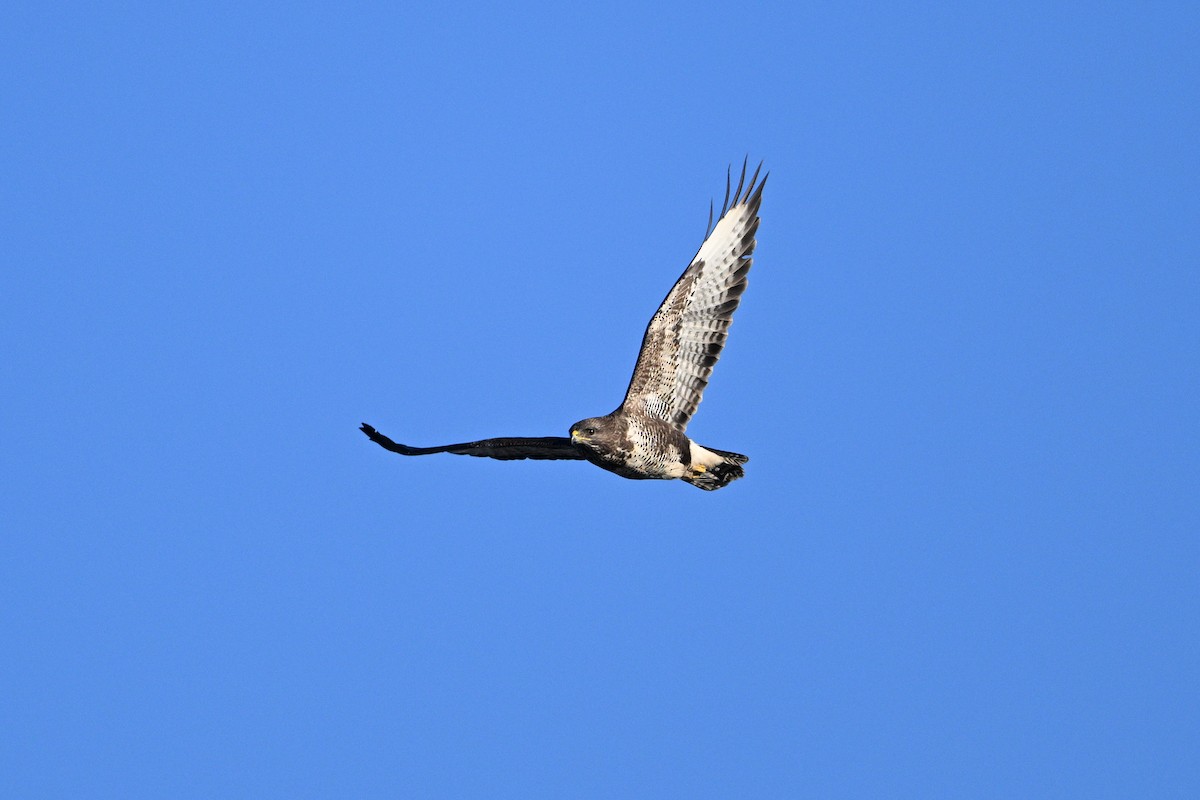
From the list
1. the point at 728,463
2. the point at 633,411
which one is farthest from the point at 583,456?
the point at 728,463

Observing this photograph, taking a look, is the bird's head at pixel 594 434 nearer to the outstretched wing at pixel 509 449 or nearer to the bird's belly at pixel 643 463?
the bird's belly at pixel 643 463

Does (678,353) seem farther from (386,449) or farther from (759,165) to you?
(386,449)

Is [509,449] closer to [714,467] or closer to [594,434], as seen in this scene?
[594,434]

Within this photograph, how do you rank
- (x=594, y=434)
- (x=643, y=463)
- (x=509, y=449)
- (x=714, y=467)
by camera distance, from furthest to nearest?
(x=509, y=449) → (x=714, y=467) → (x=643, y=463) → (x=594, y=434)

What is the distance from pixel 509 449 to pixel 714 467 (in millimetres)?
2074

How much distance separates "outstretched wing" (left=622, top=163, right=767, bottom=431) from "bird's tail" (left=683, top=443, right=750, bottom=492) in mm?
543

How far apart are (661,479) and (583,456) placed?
997mm

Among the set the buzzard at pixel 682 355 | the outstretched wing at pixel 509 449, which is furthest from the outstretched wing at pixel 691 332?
the outstretched wing at pixel 509 449

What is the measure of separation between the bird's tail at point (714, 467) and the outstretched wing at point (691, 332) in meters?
0.54

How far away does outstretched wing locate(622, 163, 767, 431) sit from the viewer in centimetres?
1529

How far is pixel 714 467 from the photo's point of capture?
16.0 m

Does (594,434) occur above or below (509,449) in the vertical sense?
below

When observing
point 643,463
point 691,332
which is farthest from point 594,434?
point 691,332

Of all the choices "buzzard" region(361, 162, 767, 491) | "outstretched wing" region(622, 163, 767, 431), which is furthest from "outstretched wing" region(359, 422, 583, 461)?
"outstretched wing" region(622, 163, 767, 431)
